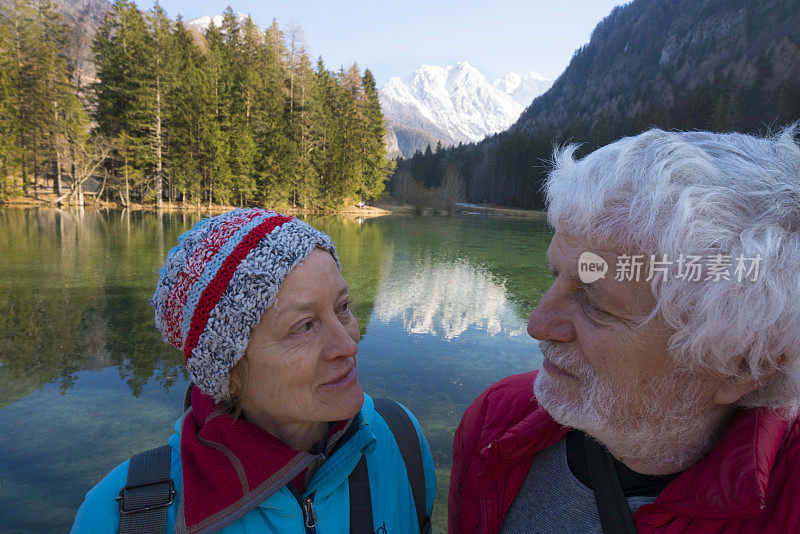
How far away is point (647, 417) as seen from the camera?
3.47 feet

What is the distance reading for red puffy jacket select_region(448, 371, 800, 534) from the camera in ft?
2.76

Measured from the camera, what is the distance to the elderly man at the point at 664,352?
0.89 meters

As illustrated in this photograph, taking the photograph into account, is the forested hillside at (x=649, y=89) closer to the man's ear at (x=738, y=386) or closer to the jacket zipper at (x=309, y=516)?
the man's ear at (x=738, y=386)

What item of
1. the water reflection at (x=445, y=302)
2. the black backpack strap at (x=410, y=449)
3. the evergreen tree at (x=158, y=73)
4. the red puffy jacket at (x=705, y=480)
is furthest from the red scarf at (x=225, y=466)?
the evergreen tree at (x=158, y=73)

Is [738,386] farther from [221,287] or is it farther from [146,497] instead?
[146,497]

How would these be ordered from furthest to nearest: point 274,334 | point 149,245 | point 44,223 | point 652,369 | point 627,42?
point 627,42 → point 44,223 → point 149,245 → point 274,334 → point 652,369

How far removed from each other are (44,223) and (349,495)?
20710 millimetres

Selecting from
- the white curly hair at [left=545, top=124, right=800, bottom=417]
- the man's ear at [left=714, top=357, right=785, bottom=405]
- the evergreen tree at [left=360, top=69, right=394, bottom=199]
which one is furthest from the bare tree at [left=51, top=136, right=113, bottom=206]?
the man's ear at [left=714, top=357, right=785, bottom=405]

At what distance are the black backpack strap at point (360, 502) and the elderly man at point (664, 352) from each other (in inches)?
13.2

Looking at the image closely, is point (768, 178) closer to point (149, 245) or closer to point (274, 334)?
point (274, 334)

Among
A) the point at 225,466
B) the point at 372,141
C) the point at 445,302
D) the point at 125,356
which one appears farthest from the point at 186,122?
the point at 225,466

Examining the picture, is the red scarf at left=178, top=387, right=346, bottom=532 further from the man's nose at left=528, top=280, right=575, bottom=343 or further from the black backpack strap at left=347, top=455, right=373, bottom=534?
the man's nose at left=528, top=280, right=575, bottom=343

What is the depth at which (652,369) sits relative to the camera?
1042 millimetres

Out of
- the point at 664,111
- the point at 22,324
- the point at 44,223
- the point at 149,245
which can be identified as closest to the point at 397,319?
the point at 22,324
